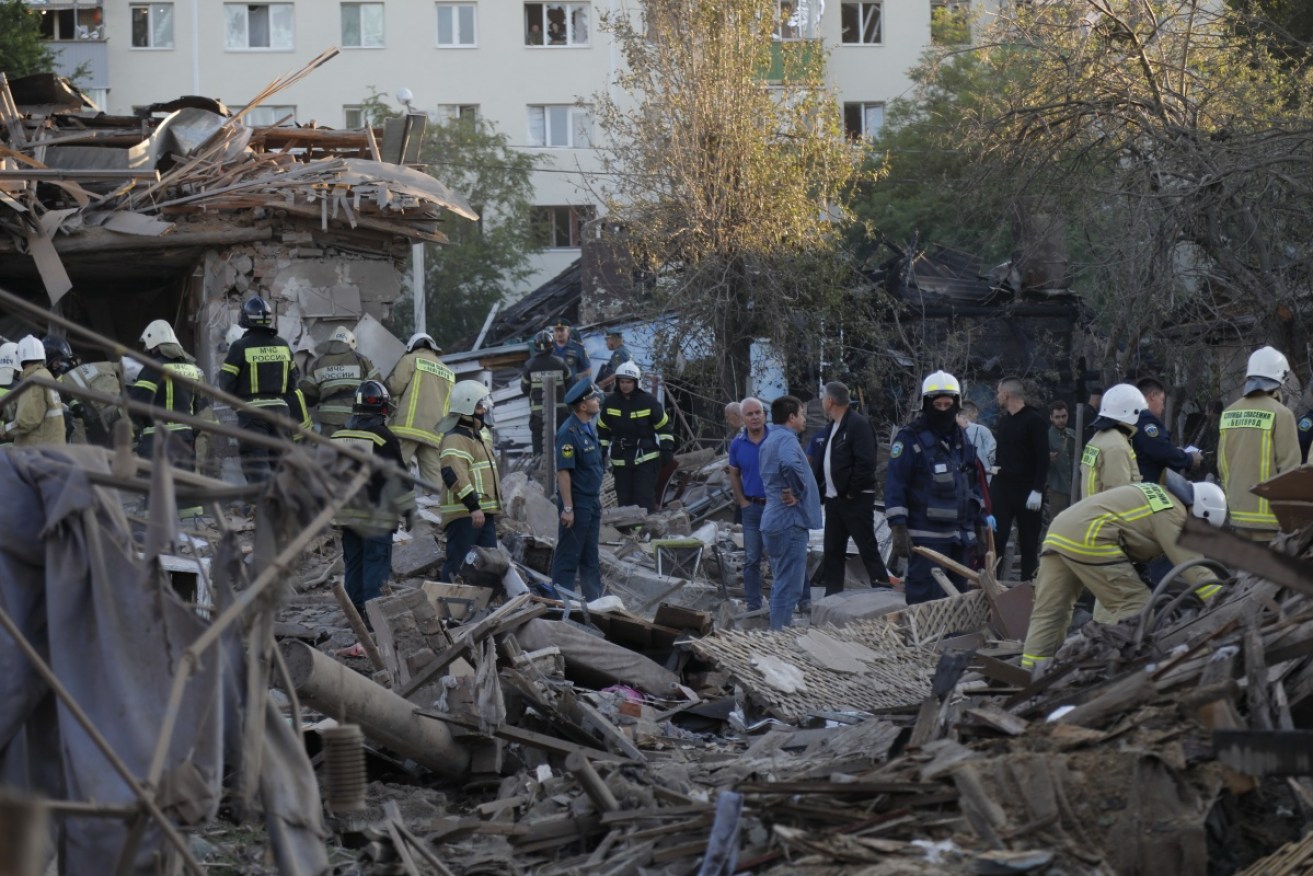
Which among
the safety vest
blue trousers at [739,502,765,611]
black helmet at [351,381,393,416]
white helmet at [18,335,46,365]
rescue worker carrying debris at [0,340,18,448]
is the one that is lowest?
blue trousers at [739,502,765,611]

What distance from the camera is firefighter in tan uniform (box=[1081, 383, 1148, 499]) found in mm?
9109

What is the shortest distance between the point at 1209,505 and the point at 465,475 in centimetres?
519

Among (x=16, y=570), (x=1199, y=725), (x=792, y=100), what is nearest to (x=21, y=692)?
(x=16, y=570)

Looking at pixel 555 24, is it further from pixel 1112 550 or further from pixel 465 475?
pixel 1112 550

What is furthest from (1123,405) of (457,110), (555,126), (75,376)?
(457,110)

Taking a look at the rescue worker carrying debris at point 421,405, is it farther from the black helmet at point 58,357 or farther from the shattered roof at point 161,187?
the shattered roof at point 161,187

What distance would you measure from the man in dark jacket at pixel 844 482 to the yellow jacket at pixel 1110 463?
3.09 m

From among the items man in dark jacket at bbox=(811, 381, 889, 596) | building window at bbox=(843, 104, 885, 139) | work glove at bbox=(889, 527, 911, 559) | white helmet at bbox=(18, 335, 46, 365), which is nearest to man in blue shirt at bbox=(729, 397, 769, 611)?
man in dark jacket at bbox=(811, 381, 889, 596)

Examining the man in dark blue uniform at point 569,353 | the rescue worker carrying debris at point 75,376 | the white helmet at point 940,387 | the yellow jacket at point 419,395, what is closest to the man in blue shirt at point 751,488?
the white helmet at point 940,387

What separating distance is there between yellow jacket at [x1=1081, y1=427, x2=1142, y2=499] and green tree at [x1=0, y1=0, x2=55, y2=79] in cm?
2159

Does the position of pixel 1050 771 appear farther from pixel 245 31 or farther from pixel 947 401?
pixel 245 31

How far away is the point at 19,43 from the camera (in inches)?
1038

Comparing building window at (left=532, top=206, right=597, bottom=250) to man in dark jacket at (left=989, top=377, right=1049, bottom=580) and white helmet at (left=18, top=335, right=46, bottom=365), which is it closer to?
man in dark jacket at (left=989, top=377, right=1049, bottom=580)

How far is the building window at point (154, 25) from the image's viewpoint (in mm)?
42531
